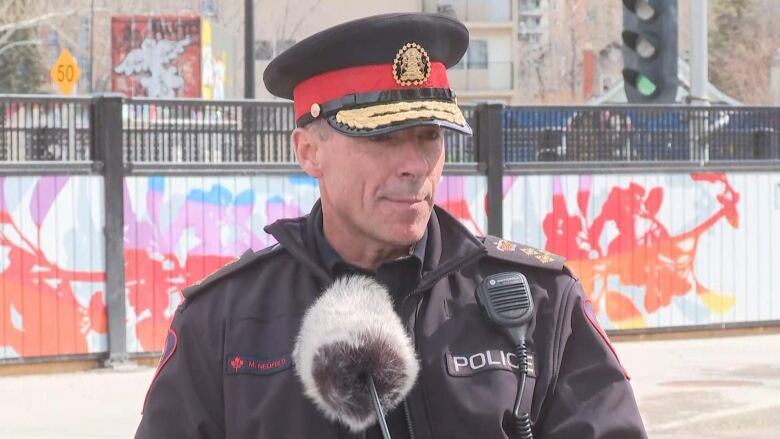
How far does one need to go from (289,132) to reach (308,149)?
1028 cm

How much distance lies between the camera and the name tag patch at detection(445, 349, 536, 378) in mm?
2451

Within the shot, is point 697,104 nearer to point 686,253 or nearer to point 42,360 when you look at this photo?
point 686,253

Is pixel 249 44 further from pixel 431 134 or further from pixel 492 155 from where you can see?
pixel 431 134

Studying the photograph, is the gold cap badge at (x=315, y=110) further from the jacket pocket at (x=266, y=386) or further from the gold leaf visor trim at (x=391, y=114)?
the jacket pocket at (x=266, y=386)

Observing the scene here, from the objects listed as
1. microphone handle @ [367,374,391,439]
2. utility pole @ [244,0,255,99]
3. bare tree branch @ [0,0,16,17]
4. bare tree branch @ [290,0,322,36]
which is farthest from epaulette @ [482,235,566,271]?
bare tree branch @ [290,0,322,36]

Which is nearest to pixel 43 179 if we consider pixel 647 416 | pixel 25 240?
pixel 25 240

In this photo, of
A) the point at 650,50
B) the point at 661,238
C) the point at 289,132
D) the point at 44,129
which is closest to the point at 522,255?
the point at 44,129

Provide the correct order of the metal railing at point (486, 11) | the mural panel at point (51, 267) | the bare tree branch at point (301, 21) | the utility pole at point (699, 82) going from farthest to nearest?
the metal railing at point (486, 11)
the bare tree branch at point (301, 21)
the utility pole at point (699, 82)
the mural panel at point (51, 267)

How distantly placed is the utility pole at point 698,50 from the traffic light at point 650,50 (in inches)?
42.4

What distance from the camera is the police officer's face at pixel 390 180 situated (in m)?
2.51

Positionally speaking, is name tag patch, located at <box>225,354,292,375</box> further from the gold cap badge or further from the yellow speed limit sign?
the yellow speed limit sign

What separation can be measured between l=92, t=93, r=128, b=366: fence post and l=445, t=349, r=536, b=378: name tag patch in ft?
32.4

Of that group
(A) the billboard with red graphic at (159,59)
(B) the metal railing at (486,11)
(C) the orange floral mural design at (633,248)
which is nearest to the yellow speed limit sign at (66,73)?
(A) the billboard with red graphic at (159,59)

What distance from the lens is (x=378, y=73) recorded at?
260 centimetres
